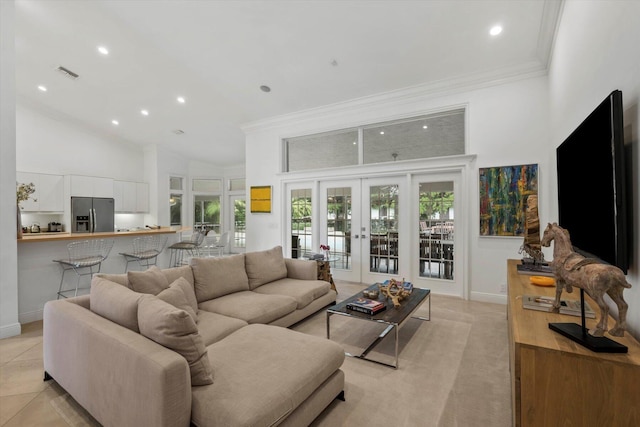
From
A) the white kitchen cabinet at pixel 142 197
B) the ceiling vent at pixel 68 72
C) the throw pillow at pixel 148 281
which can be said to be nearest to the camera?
the throw pillow at pixel 148 281

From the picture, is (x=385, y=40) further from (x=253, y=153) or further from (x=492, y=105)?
(x=253, y=153)

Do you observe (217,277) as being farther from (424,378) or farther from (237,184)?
(237,184)

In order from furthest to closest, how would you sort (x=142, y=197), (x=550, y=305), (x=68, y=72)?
(x=142, y=197) < (x=68, y=72) < (x=550, y=305)

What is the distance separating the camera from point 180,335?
1.41m

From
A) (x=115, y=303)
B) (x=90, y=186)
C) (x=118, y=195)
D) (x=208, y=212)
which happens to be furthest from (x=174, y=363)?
(x=208, y=212)

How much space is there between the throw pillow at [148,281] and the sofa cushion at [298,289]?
1138mm

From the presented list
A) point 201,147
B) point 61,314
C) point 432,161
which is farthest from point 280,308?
point 201,147

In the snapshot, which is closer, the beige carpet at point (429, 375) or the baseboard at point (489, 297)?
the beige carpet at point (429, 375)

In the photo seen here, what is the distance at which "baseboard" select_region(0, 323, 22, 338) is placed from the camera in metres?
3.06

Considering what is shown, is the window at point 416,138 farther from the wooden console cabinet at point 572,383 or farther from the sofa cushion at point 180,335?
the sofa cushion at point 180,335

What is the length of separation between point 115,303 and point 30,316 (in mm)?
2915

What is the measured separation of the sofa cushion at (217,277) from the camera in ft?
9.57

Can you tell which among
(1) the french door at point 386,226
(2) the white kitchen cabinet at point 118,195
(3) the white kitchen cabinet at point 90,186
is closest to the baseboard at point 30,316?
(1) the french door at point 386,226

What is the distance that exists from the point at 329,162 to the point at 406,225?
1880 mm
